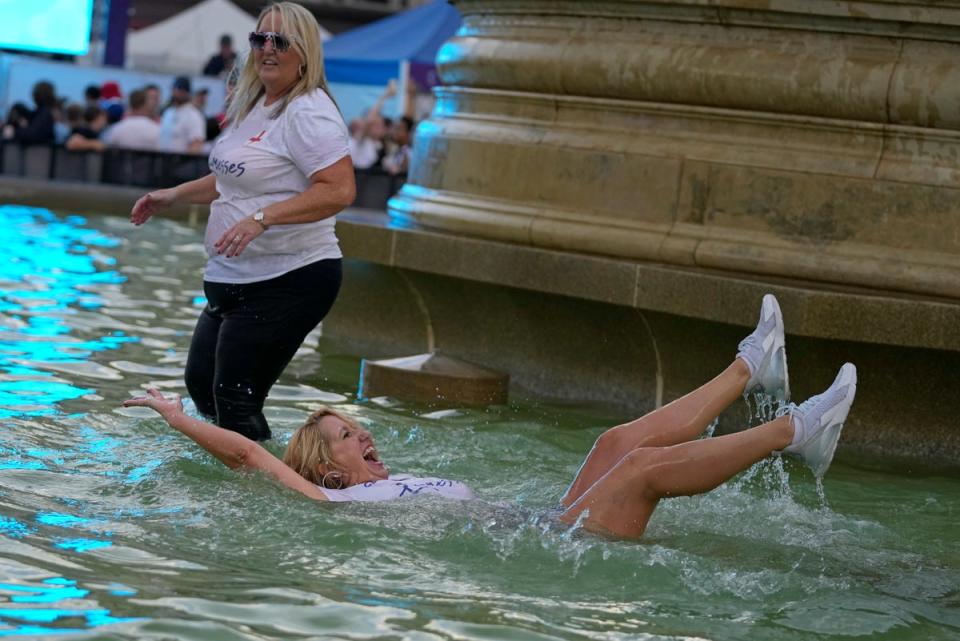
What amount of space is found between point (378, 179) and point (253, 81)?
1575 cm

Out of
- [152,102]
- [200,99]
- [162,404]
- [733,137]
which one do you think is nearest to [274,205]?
[162,404]

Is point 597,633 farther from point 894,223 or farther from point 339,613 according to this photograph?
point 894,223

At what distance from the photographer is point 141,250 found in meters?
16.2

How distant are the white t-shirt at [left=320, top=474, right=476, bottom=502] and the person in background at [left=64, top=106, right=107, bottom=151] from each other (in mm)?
16538

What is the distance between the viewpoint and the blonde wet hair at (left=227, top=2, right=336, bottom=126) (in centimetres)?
665

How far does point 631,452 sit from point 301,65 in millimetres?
2121

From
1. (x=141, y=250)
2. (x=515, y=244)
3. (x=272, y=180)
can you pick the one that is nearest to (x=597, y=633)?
(x=272, y=180)

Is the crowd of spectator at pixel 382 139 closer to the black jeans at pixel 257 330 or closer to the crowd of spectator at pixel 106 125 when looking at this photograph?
the crowd of spectator at pixel 106 125

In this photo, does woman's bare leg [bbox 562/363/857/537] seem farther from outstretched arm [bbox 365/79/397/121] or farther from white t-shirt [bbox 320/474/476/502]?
outstretched arm [bbox 365/79/397/121]

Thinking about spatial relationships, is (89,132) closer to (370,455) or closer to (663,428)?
(370,455)

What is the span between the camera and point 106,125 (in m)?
23.5

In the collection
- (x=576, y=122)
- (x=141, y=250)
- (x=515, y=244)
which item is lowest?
(x=141, y=250)

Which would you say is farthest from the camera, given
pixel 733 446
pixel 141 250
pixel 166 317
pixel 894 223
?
pixel 141 250

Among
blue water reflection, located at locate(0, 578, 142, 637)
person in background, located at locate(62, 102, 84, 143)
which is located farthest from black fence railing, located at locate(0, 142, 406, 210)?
blue water reflection, located at locate(0, 578, 142, 637)
